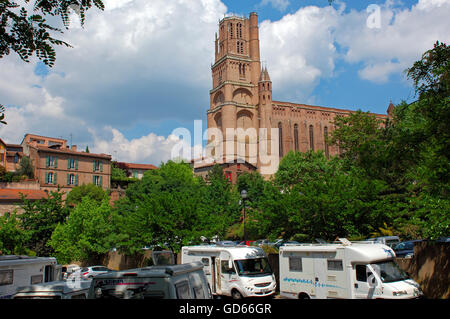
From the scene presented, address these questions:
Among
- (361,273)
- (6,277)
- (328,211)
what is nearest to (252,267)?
(328,211)

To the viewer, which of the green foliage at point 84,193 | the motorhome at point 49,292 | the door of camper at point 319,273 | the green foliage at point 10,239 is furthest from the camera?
the green foliage at point 84,193

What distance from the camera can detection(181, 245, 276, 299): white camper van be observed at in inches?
548

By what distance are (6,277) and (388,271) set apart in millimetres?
11438

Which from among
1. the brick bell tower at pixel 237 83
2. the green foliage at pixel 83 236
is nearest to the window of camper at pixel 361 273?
the green foliage at pixel 83 236

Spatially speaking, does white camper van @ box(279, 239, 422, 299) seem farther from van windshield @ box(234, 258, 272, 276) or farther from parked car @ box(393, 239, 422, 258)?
parked car @ box(393, 239, 422, 258)

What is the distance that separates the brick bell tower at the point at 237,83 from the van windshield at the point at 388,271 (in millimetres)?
67571

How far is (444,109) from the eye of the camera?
9445 millimetres

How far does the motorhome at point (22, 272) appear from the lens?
11047 mm

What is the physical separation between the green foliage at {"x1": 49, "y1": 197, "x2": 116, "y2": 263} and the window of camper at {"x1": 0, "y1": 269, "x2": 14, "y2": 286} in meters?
14.6

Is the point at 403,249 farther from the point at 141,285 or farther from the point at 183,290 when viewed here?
the point at 141,285

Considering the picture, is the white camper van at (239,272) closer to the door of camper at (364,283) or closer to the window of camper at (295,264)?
the window of camper at (295,264)

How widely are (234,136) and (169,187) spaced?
100 ft
